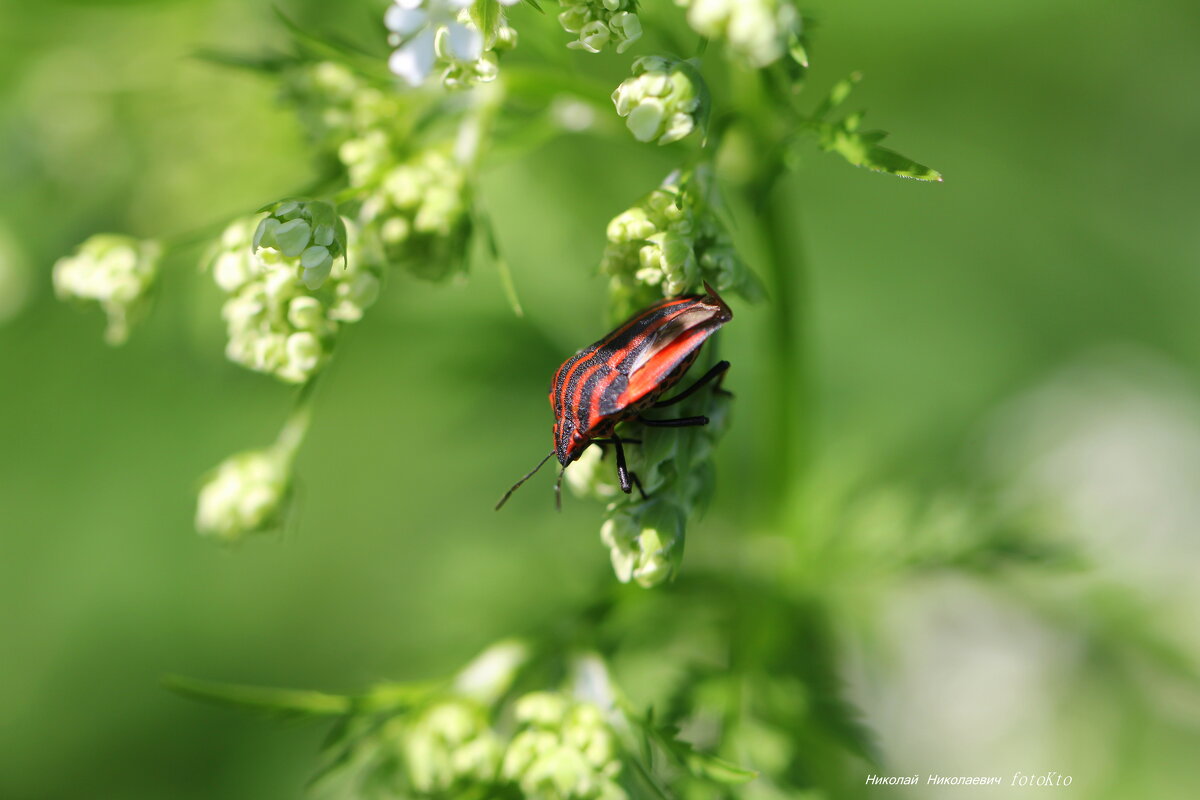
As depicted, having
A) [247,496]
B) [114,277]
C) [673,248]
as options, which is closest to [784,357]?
[673,248]

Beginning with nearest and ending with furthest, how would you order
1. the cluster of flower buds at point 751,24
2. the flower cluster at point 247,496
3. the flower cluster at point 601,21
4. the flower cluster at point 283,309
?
1. the cluster of flower buds at point 751,24
2. the flower cluster at point 601,21
3. the flower cluster at point 283,309
4. the flower cluster at point 247,496

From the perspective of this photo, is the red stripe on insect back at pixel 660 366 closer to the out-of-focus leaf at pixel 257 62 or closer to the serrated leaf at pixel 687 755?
the serrated leaf at pixel 687 755

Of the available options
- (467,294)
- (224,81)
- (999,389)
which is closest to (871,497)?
(467,294)

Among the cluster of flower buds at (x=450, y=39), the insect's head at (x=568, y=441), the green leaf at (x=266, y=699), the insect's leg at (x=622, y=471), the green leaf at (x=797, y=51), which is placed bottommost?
the green leaf at (x=266, y=699)

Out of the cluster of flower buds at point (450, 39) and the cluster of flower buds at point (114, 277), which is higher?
the cluster of flower buds at point (450, 39)

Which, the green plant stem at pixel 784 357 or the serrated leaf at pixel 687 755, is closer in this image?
the serrated leaf at pixel 687 755

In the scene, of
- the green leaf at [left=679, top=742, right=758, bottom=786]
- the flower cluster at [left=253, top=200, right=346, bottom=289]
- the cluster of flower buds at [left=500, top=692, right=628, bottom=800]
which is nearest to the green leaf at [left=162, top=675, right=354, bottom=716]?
the cluster of flower buds at [left=500, top=692, right=628, bottom=800]

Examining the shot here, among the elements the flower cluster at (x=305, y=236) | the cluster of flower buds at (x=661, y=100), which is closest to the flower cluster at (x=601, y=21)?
the cluster of flower buds at (x=661, y=100)

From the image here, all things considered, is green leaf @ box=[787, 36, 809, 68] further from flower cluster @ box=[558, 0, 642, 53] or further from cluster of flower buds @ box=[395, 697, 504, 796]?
cluster of flower buds @ box=[395, 697, 504, 796]
